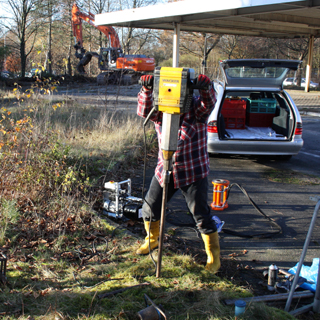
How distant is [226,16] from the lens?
9.99 metres

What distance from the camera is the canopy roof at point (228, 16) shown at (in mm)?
8406

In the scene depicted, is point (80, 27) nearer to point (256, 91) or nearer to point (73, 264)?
point (256, 91)

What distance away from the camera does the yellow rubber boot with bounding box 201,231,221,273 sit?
3.24 metres

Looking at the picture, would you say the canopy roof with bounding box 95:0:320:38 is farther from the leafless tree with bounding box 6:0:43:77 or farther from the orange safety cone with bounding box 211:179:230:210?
the leafless tree with bounding box 6:0:43:77

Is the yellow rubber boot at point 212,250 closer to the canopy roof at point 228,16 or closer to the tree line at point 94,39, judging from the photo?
the canopy roof at point 228,16

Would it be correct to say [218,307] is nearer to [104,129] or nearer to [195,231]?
[195,231]

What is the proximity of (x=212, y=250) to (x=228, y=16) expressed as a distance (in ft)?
27.9

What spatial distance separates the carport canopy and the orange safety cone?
459 cm

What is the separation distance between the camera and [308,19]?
11578 mm

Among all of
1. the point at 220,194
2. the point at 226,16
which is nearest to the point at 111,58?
the point at 226,16

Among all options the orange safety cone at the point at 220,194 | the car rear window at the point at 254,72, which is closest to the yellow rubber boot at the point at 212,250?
the orange safety cone at the point at 220,194

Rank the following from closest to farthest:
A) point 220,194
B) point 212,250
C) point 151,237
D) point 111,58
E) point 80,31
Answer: point 212,250
point 151,237
point 220,194
point 111,58
point 80,31

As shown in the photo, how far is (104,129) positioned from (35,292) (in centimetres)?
575

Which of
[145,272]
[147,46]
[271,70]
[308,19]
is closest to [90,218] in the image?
[145,272]
